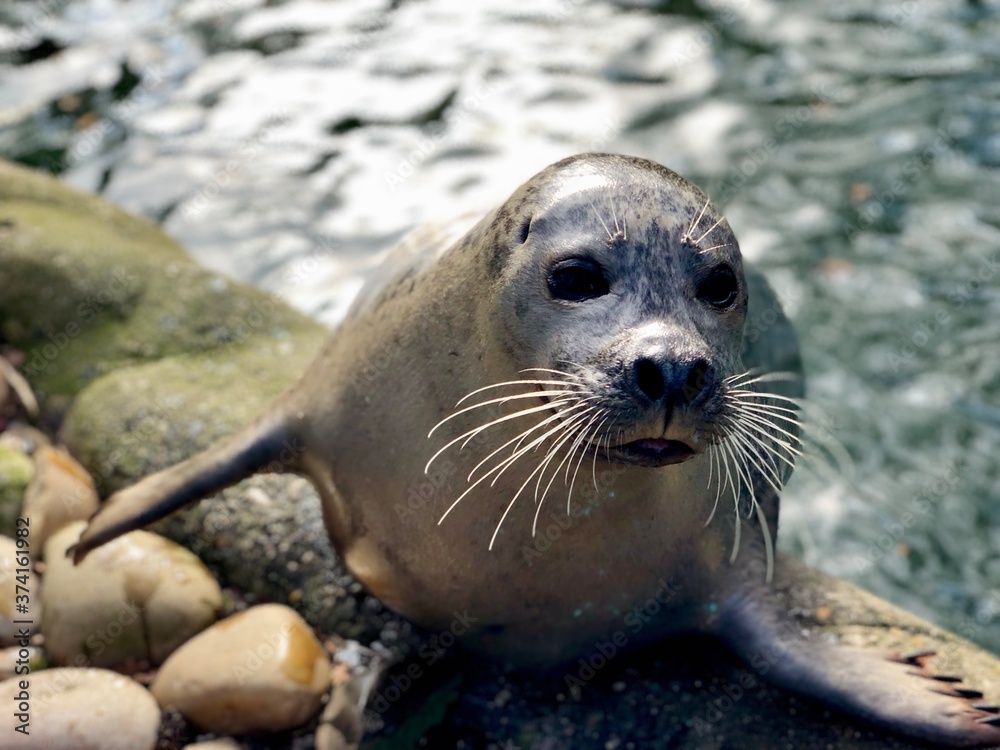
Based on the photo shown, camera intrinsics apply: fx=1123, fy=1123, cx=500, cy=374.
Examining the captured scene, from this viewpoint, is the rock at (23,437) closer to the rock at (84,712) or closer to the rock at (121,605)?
the rock at (121,605)

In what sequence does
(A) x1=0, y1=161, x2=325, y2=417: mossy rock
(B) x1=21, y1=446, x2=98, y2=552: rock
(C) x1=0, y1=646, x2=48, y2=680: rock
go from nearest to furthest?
(C) x1=0, y1=646, x2=48, y2=680: rock, (B) x1=21, y1=446, x2=98, y2=552: rock, (A) x1=0, y1=161, x2=325, y2=417: mossy rock

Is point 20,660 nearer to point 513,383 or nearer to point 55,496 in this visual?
point 55,496

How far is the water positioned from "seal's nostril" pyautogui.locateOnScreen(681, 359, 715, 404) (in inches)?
132

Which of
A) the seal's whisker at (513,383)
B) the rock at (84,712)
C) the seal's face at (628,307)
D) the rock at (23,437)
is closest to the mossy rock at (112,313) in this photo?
the rock at (23,437)

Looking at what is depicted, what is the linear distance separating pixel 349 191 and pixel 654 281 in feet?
19.2

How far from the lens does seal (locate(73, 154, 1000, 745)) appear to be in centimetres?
288

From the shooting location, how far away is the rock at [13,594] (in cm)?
412

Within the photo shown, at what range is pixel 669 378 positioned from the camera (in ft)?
8.77

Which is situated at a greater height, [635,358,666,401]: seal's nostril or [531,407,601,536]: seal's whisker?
[635,358,666,401]: seal's nostril

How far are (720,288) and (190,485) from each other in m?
2.05

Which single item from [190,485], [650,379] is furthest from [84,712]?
[650,379]

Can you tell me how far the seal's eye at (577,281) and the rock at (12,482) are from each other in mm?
2819

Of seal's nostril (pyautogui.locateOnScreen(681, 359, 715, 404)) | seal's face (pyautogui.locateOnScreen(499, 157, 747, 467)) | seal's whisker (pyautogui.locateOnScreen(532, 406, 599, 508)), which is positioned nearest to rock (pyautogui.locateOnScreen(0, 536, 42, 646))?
seal's whisker (pyautogui.locateOnScreen(532, 406, 599, 508))

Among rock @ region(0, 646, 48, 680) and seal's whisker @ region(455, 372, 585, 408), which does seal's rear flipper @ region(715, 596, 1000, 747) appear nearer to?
seal's whisker @ region(455, 372, 585, 408)
